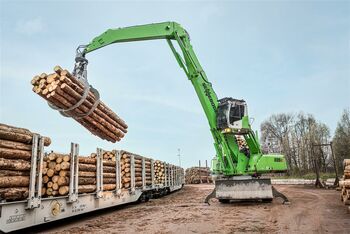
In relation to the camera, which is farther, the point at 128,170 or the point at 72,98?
the point at 128,170

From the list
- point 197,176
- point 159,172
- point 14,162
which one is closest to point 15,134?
point 14,162

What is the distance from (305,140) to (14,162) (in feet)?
159

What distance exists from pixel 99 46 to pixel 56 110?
391cm

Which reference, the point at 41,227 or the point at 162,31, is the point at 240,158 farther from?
the point at 41,227

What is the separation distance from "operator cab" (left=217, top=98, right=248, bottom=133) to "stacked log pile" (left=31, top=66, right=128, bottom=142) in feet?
14.7

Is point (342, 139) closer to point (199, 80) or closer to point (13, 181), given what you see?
point (199, 80)

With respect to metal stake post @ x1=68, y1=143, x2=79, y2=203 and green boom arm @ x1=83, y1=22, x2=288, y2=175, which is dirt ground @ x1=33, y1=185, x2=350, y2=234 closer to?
metal stake post @ x1=68, y1=143, x2=79, y2=203

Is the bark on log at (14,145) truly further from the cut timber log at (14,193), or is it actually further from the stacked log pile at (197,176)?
the stacked log pile at (197,176)

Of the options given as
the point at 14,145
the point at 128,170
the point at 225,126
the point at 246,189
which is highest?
the point at 225,126

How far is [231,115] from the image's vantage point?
11945 mm

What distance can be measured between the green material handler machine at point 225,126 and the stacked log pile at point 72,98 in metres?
2.90

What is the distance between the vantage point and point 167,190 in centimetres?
1914

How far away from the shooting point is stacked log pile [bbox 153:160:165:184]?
664 inches

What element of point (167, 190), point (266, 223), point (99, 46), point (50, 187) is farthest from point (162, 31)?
point (167, 190)
